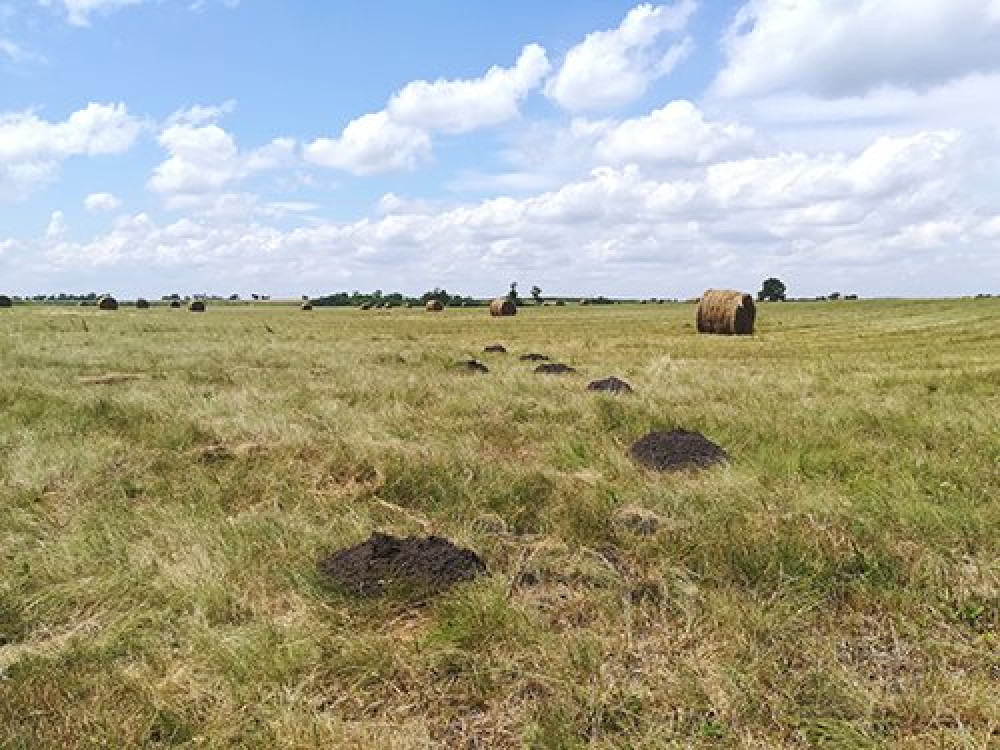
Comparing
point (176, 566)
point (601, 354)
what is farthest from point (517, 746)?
point (601, 354)

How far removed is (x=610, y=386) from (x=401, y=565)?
28.8 feet

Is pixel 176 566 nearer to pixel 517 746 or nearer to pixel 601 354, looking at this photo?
pixel 517 746

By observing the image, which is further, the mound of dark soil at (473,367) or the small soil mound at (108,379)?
the mound of dark soil at (473,367)

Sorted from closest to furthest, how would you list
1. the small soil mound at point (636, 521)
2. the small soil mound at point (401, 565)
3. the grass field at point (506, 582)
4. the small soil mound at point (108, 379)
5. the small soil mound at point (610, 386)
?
1. the grass field at point (506, 582)
2. the small soil mound at point (401, 565)
3. the small soil mound at point (636, 521)
4. the small soil mound at point (610, 386)
5. the small soil mound at point (108, 379)

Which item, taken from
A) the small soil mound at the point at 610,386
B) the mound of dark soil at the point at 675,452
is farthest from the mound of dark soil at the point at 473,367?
the mound of dark soil at the point at 675,452

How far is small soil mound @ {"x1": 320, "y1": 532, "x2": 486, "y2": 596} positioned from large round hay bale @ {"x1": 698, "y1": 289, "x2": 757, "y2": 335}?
28635 millimetres

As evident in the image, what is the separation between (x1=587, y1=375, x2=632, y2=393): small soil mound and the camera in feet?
41.9

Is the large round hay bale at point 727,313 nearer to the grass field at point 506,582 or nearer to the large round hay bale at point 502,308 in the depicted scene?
the grass field at point 506,582

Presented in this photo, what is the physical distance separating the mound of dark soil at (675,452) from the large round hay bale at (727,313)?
24.8 m

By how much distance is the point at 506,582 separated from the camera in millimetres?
4617

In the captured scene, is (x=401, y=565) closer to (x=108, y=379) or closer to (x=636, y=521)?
(x=636, y=521)

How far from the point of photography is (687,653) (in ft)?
12.6

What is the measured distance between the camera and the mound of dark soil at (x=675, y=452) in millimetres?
7508

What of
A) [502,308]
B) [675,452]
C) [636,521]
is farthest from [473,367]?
[502,308]
